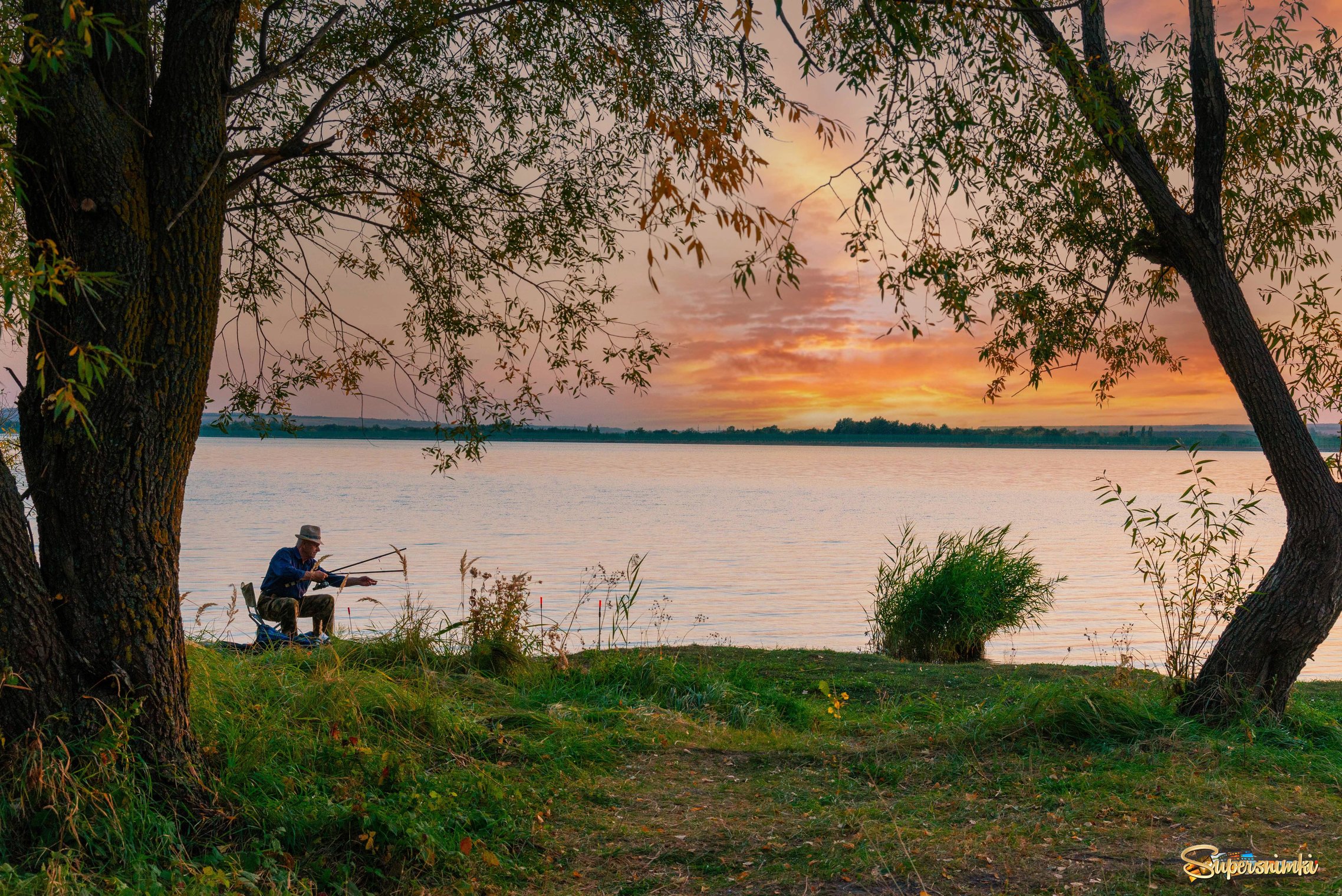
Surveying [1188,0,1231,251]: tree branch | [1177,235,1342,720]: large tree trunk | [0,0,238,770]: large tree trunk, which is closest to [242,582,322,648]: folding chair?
[0,0,238,770]: large tree trunk

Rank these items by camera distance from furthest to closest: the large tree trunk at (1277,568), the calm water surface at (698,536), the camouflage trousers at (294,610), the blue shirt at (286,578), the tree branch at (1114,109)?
the calm water surface at (698,536), the blue shirt at (286,578), the camouflage trousers at (294,610), the tree branch at (1114,109), the large tree trunk at (1277,568)

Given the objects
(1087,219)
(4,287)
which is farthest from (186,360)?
(1087,219)

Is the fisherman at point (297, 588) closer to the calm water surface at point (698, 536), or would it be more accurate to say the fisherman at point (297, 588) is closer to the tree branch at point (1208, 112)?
the calm water surface at point (698, 536)

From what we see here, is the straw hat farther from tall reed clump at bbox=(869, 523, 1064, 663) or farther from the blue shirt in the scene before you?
tall reed clump at bbox=(869, 523, 1064, 663)

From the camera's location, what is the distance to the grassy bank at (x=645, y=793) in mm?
4137

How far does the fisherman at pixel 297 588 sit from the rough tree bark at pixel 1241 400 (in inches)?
309

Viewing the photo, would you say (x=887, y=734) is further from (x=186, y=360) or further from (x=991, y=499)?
(x=991, y=499)

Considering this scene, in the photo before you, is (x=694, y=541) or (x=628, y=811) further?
(x=694, y=541)

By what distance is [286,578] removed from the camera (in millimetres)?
10188

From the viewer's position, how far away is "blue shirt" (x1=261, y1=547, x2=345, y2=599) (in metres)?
10.2

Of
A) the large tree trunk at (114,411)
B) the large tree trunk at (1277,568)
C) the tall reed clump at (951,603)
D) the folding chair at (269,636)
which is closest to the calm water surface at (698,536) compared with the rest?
the tall reed clump at (951,603)

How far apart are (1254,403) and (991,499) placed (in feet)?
148

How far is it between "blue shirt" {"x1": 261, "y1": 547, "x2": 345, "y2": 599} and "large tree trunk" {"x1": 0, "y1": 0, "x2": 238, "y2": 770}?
5759mm

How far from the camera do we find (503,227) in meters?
7.52
